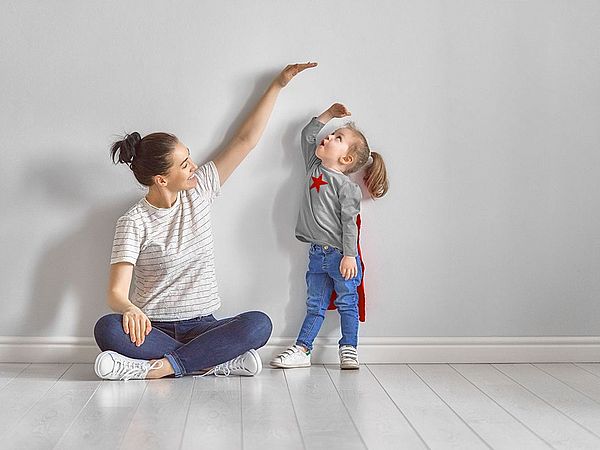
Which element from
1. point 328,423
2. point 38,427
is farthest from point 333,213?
point 38,427

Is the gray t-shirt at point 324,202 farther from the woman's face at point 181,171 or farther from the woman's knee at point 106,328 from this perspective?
the woman's knee at point 106,328

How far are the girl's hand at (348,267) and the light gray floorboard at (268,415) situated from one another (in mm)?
342

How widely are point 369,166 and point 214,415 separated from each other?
100cm

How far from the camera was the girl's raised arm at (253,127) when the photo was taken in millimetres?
2619

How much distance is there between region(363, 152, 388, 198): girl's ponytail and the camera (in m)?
2.65

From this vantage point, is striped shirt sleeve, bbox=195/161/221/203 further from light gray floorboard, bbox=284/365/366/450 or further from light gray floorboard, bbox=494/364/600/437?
light gray floorboard, bbox=494/364/600/437

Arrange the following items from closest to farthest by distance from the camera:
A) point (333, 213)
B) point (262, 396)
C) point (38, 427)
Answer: point (38, 427), point (262, 396), point (333, 213)

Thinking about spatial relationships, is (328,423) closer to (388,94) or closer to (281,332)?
(281,332)

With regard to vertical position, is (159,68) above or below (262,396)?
above

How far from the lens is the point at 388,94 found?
269 cm

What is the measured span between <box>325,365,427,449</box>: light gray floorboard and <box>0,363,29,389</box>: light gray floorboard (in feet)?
2.80

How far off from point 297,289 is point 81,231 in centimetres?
66

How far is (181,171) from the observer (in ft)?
8.30

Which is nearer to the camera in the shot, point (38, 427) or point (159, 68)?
point (38, 427)
